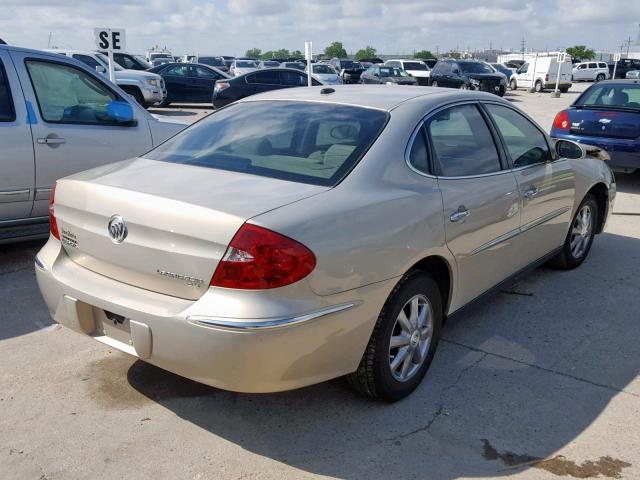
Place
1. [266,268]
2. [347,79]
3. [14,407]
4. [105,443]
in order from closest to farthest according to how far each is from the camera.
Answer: [266,268] → [105,443] → [14,407] → [347,79]

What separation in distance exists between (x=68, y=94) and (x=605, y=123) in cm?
703

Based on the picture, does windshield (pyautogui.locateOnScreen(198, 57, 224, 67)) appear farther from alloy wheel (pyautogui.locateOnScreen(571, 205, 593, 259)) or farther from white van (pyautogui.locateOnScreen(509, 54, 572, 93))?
alloy wheel (pyautogui.locateOnScreen(571, 205, 593, 259))

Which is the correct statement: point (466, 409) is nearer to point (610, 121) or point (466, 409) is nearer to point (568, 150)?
point (568, 150)

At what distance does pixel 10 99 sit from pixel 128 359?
8.77 feet

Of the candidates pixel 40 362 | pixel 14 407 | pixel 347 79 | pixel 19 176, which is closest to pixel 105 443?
pixel 14 407

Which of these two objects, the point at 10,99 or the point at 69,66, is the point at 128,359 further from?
the point at 69,66

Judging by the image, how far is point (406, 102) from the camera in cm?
364

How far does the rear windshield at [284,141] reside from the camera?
322 cm

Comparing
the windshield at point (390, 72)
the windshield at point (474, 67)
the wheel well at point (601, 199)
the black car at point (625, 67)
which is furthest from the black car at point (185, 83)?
the black car at point (625, 67)

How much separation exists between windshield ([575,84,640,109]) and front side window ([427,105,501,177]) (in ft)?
20.0

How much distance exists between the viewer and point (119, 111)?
5.79 m

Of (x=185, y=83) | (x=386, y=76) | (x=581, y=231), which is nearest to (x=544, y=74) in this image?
(x=386, y=76)

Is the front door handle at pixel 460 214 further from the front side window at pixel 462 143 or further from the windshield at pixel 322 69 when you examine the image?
the windshield at pixel 322 69

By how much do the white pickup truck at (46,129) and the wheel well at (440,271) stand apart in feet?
11.2
